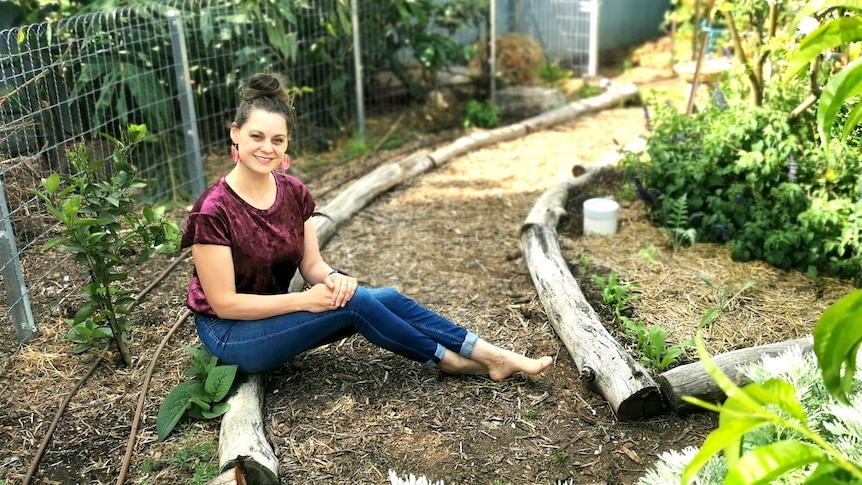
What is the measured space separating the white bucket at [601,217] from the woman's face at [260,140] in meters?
Answer: 2.16

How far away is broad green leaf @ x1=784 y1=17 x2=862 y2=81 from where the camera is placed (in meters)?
1.46

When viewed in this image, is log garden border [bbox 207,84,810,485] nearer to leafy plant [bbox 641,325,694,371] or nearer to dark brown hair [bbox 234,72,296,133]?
leafy plant [bbox 641,325,694,371]

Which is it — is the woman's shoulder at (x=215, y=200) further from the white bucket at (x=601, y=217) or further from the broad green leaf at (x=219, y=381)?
the white bucket at (x=601, y=217)

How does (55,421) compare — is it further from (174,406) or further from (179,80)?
(179,80)

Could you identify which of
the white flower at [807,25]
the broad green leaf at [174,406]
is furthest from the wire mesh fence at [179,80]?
the white flower at [807,25]

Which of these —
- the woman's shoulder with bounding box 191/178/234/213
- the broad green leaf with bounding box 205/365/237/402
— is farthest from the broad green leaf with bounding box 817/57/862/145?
A: the broad green leaf with bounding box 205/365/237/402

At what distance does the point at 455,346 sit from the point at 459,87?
5.22 meters

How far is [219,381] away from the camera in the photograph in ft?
10.1

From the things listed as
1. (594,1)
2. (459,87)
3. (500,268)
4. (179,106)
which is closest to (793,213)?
(500,268)

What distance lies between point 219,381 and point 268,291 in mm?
419

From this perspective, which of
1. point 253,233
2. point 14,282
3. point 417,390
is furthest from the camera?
point 14,282

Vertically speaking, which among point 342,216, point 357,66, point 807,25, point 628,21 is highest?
point 807,25

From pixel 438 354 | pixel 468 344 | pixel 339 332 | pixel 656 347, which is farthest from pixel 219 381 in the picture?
pixel 656 347

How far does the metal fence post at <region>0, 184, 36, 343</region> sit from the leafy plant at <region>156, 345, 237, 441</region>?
3.22 feet
